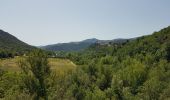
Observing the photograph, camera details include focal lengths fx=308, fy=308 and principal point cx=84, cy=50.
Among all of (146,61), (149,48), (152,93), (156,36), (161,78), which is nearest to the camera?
(152,93)

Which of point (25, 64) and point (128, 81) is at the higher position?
point (25, 64)

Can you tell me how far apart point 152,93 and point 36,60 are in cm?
2815

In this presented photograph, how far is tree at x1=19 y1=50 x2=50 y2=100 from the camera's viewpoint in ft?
218

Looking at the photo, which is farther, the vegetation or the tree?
the tree

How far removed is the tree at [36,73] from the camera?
2616 inches

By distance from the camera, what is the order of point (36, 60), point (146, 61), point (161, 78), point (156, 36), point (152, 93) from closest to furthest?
point (36, 60) → point (152, 93) → point (161, 78) → point (146, 61) → point (156, 36)

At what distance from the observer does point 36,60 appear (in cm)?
6825

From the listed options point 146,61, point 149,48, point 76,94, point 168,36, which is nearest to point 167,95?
point 76,94

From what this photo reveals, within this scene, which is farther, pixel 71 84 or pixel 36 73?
pixel 71 84

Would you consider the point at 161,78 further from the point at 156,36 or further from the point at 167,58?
the point at 156,36

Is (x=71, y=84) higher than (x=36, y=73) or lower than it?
lower

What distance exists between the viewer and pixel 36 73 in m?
68.4

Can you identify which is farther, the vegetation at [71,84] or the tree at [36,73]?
the tree at [36,73]

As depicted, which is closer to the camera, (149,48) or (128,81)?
A: (128,81)
